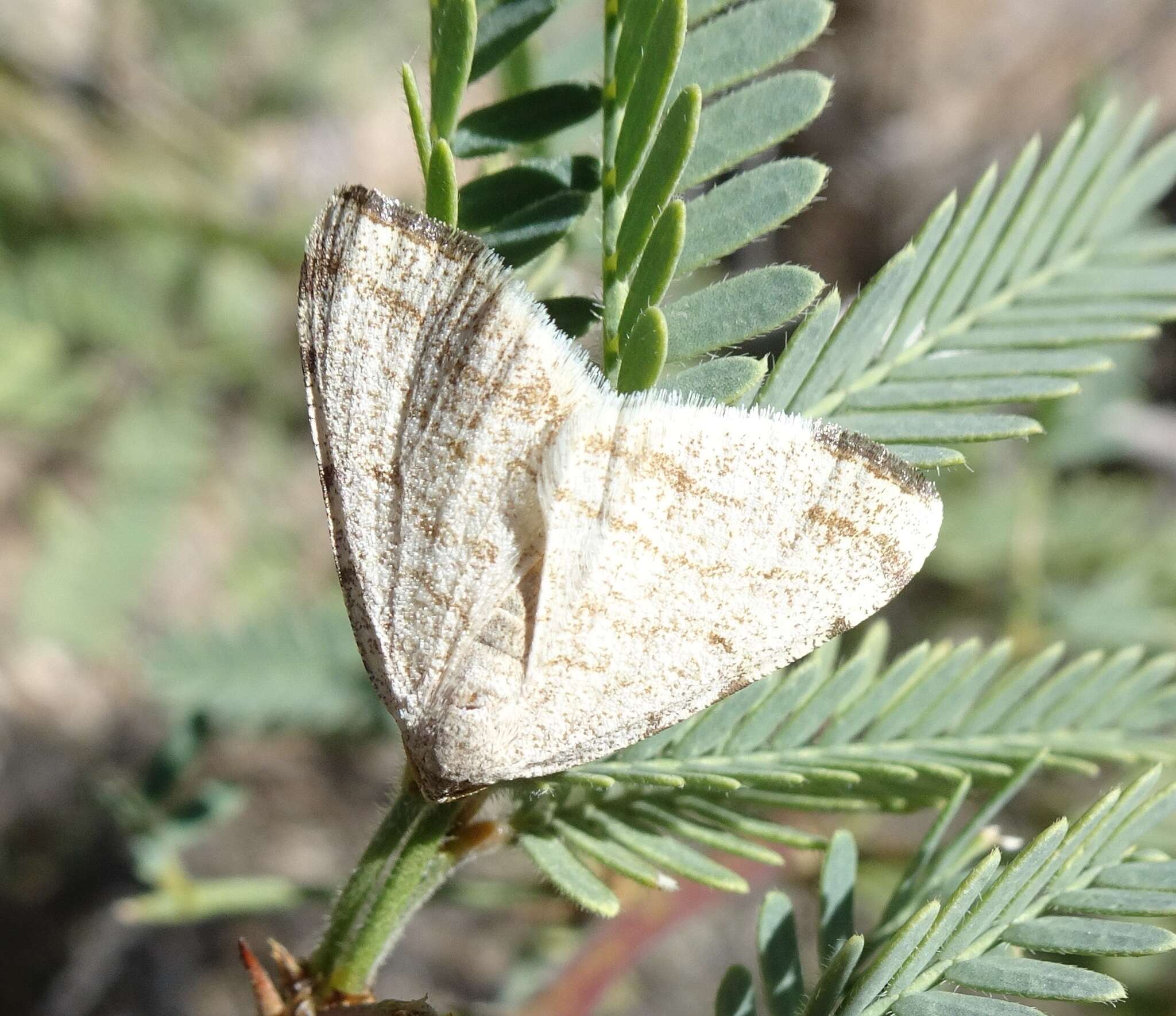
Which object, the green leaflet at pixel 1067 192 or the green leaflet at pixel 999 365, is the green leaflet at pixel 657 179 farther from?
the green leaflet at pixel 1067 192

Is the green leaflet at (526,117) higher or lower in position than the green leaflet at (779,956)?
higher

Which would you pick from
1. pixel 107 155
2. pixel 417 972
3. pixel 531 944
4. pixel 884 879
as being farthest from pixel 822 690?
pixel 107 155

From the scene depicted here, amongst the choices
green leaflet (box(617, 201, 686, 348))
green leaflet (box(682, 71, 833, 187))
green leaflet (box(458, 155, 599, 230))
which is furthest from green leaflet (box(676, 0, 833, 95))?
green leaflet (box(617, 201, 686, 348))

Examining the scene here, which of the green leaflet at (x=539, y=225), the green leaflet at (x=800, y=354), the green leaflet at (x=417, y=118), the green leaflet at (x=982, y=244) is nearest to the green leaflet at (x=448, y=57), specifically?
the green leaflet at (x=417, y=118)

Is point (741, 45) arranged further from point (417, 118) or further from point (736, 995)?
point (736, 995)

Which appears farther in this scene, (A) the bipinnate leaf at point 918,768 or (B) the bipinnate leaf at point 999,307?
(B) the bipinnate leaf at point 999,307

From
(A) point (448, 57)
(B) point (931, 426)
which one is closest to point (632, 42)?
(A) point (448, 57)

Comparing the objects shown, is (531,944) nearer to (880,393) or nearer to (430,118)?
(880,393)

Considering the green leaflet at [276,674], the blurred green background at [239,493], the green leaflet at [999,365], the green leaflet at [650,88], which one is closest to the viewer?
the green leaflet at [650,88]
